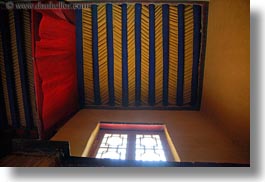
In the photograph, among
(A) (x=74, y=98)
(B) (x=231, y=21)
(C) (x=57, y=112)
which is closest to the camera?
(B) (x=231, y=21)

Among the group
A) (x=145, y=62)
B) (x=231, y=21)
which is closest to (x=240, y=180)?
(x=231, y=21)

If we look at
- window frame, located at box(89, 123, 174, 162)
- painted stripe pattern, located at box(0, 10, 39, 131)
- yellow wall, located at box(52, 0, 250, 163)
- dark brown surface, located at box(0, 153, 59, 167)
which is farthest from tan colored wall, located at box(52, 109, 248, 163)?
painted stripe pattern, located at box(0, 10, 39, 131)

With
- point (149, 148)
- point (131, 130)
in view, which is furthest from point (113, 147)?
point (131, 130)

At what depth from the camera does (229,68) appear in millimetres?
2492

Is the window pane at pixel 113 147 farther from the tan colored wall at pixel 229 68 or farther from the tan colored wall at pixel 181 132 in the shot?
the tan colored wall at pixel 229 68

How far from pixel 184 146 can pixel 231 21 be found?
4.28ft

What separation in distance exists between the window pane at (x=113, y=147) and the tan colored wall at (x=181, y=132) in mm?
193

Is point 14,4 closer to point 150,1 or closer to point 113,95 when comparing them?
point 150,1

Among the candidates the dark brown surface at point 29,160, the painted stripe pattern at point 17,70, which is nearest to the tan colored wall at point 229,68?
the dark brown surface at point 29,160

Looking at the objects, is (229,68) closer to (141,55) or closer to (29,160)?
(141,55)

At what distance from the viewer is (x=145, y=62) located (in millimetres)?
3568

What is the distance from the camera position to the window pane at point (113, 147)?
2.50 meters

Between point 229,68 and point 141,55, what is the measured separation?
1.36 m

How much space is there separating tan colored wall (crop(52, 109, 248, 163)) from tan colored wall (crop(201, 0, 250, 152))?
13cm
